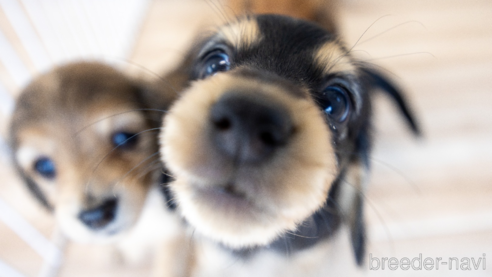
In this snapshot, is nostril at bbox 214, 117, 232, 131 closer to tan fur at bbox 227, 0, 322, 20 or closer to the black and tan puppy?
the black and tan puppy

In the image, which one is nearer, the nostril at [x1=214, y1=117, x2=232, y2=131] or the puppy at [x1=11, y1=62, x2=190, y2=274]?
the nostril at [x1=214, y1=117, x2=232, y2=131]

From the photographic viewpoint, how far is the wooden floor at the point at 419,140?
3.80ft

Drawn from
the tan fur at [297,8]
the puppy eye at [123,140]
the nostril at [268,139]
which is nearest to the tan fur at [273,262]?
the puppy eye at [123,140]

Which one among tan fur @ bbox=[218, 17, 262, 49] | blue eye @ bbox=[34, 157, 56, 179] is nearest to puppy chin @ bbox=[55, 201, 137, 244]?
blue eye @ bbox=[34, 157, 56, 179]

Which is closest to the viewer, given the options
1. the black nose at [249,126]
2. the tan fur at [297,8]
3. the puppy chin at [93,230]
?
the black nose at [249,126]

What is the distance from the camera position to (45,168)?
96 centimetres

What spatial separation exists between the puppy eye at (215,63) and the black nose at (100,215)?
0.46 metres

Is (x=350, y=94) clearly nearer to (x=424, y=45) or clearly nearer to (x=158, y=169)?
(x=158, y=169)

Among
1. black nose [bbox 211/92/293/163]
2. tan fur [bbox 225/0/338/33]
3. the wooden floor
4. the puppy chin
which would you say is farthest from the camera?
tan fur [bbox 225/0/338/33]

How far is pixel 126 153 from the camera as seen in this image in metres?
0.98

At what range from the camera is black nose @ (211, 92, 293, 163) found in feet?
1.70

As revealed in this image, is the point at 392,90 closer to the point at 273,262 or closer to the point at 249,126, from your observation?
the point at 273,262

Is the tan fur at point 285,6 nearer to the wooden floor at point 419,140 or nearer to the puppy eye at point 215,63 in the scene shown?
the wooden floor at point 419,140

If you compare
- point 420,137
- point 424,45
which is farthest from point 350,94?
point 424,45
